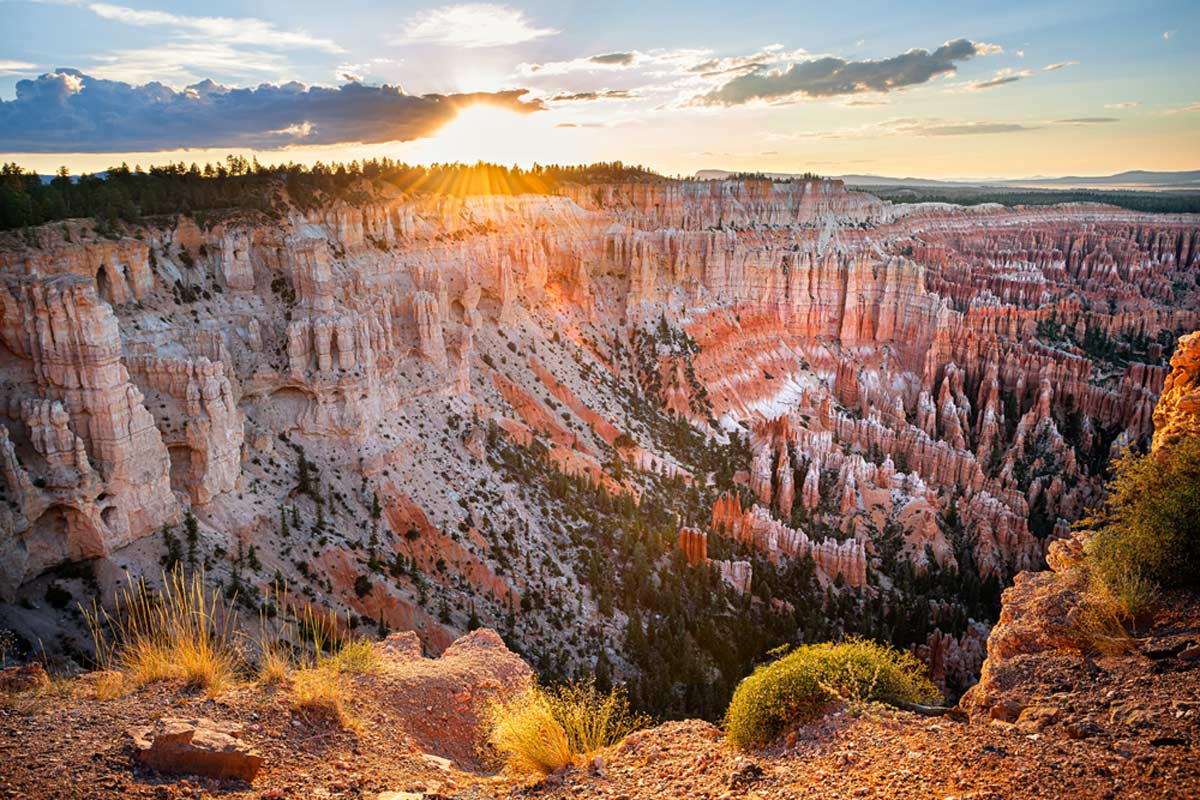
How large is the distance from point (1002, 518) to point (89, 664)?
1639 inches

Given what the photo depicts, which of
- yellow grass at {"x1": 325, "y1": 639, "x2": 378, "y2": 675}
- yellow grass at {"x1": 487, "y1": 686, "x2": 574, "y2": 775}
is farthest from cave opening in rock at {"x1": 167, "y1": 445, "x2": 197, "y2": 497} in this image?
yellow grass at {"x1": 487, "y1": 686, "x2": 574, "y2": 775}

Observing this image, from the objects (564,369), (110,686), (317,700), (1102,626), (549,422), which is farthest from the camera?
(564,369)

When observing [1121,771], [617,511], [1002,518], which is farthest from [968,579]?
[1121,771]

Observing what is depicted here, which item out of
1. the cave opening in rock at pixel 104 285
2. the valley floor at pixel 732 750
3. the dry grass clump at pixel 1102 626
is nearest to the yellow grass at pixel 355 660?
the valley floor at pixel 732 750

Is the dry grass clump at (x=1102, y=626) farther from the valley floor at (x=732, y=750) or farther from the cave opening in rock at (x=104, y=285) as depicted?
the cave opening in rock at (x=104, y=285)

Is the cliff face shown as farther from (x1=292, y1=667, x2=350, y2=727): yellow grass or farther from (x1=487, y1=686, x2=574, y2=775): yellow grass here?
(x1=292, y1=667, x2=350, y2=727): yellow grass

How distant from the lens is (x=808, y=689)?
10.6m

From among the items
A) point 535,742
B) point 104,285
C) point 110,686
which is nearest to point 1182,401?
point 535,742

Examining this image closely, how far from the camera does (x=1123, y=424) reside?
166 ft

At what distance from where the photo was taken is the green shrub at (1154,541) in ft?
37.6

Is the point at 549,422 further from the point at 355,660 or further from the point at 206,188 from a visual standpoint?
the point at 355,660

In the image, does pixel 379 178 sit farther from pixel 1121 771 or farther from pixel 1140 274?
pixel 1140 274

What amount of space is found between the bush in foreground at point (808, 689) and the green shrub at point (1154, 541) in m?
3.96

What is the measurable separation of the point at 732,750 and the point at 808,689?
5.08 ft
